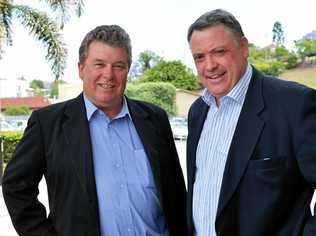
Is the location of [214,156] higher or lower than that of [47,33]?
lower

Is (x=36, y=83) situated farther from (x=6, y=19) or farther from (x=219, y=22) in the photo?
(x=219, y=22)

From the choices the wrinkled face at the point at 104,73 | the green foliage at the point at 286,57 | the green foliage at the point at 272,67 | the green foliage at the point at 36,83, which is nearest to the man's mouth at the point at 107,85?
the wrinkled face at the point at 104,73

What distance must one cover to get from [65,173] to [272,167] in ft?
3.56

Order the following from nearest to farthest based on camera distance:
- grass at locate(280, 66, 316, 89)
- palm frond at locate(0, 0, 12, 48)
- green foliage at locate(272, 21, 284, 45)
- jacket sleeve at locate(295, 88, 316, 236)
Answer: jacket sleeve at locate(295, 88, 316, 236) < palm frond at locate(0, 0, 12, 48) < grass at locate(280, 66, 316, 89) < green foliage at locate(272, 21, 284, 45)

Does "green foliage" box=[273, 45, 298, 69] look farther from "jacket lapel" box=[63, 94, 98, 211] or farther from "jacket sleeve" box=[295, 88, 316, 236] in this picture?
"jacket sleeve" box=[295, 88, 316, 236]

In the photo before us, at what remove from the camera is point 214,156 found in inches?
95.0

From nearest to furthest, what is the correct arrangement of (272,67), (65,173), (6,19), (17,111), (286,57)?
1. (65,173)
2. (6,19)
3. (272,67)
4. (17,111)
5. (286,57)

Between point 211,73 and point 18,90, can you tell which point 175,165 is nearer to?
point 211,73

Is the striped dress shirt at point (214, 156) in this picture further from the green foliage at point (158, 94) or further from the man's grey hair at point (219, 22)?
the green foliage at point (158, 94)

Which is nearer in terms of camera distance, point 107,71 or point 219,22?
point 219,22

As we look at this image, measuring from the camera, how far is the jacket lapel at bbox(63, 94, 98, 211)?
8.22 feet

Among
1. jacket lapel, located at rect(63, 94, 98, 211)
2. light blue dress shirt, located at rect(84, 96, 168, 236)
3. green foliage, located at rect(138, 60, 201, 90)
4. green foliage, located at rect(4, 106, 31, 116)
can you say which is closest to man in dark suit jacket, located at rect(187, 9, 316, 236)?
light blue dress shirt, located at rect(84, 96, 168, 236)

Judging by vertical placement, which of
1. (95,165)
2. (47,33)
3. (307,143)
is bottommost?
(95,165)

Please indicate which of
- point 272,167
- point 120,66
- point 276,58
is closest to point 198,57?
point 120,66
